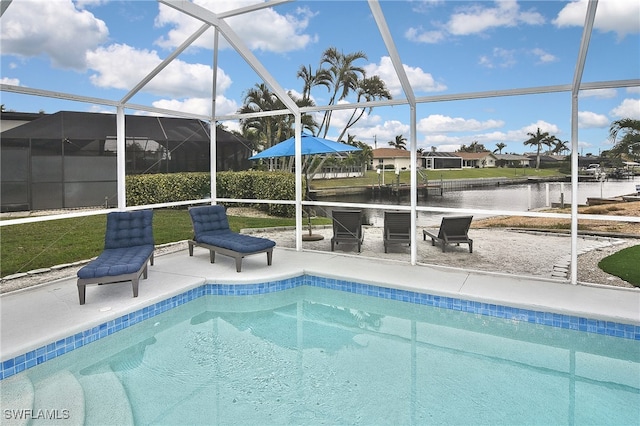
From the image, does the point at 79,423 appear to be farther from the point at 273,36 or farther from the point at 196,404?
the point at 273,36

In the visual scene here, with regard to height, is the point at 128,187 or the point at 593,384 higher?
the point at 128,187

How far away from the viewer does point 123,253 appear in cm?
573

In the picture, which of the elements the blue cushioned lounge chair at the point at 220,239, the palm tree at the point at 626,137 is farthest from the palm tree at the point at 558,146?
the blue cushioned lounge chair at the point at 220,239

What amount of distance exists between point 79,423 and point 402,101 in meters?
5.55

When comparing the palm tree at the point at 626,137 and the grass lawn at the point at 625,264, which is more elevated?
the palm tree at the point at 626,137

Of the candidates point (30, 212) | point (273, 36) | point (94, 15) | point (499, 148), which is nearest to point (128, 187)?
point (30, 212)

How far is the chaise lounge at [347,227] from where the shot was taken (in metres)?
8.12

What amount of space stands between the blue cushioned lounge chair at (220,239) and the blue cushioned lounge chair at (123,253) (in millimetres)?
900

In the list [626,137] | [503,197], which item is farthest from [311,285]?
[626,137]

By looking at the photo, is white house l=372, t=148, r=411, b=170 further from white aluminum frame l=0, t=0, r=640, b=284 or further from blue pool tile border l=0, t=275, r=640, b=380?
blue pool tile border l=0, t=275, r=640, b=380

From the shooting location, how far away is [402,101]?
6375 millimetres

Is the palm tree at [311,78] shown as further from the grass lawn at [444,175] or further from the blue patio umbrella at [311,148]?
the grass lawn at [444,175]

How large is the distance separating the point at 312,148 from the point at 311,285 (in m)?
2.95
